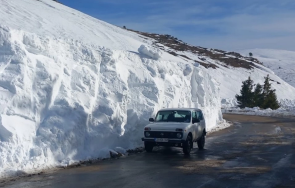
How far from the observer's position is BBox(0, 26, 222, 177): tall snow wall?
502 inches

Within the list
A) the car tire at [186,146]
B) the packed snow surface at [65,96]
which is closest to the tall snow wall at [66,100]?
the packed snow surface at [65,96]

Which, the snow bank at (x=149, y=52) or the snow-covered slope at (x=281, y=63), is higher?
the snow-covered slope at (x=281, y=63)

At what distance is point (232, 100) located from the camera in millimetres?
60719

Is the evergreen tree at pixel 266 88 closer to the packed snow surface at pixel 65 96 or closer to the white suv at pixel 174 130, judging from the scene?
the packed snow surface at pixel 65 96

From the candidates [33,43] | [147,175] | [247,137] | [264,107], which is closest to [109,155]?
[147,175]

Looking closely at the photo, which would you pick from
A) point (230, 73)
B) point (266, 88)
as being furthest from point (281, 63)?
point (266, 88)

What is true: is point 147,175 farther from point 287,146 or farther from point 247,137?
point 247,137

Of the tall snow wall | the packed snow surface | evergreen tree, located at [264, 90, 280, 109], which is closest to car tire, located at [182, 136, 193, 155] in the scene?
the packed snow surface

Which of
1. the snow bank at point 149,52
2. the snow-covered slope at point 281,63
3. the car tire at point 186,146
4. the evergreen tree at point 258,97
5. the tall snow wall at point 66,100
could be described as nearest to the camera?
the tall snow wall at point 66,100

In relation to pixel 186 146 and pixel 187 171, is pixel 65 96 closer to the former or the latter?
pixel 186 146

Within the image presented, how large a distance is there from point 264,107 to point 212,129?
1017 inches

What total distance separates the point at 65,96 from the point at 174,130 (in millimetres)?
3914

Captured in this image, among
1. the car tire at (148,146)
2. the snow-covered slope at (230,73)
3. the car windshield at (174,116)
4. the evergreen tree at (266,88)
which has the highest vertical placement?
the snow-covered slope at (230,73)

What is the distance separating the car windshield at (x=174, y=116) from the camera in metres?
16.8
